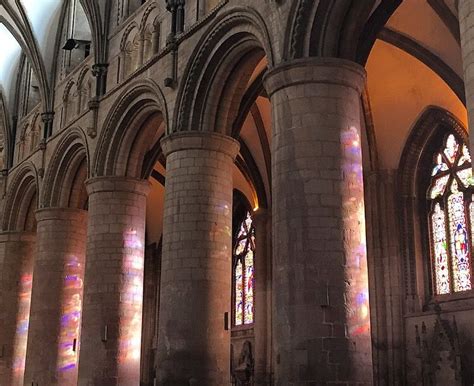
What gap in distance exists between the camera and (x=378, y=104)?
708 inches

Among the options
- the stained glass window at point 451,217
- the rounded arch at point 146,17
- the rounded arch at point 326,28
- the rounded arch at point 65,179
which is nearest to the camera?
the rounded arch at point 326,28

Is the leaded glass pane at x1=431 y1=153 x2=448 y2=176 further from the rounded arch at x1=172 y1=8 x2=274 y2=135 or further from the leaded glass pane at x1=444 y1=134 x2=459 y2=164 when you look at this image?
the rounded arch at x1=172 y1=8 x2=274 y2=135

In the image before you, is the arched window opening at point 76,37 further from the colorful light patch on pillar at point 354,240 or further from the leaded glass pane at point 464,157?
the colorful light patch on pillar at point 354,240

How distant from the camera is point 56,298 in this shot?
63.2ft

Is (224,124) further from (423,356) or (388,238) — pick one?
(423,356)

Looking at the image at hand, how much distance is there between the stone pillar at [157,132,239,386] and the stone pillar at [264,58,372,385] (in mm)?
2792

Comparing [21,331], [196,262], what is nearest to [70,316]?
[21,331]

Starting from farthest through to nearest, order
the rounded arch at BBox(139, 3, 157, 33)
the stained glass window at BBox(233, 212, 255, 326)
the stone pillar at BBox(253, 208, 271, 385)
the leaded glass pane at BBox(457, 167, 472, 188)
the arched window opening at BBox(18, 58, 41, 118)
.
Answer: the arched window opening at BBox(18, 58, 41, 118)
the stained glass window at BBox(233, 212, 255, 326)
the stone pillar at BBox(253, 208, 271, 385)
the rounded arch at BBox(139, 3, 157, 33)
the leaded glass pane at BBox(457, 167, 472, 188)

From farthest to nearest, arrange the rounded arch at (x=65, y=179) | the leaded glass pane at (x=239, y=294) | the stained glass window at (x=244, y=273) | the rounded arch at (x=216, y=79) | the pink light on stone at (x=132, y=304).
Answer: the leaded glass pane at (x=239, y=294)
the stained glass window at (x=244, y=273)
the rounded arch at (x=65, y=179)
the pink light on stone at (x=132, y=304)
the rounded arch at (x=216, y=79)

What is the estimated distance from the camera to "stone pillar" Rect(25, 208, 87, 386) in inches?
742

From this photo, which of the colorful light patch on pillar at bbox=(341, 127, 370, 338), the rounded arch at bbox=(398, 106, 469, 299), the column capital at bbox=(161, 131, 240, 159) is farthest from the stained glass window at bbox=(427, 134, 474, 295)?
the colorful light patch on pillar at bbox=(341, 127, 370, 338)

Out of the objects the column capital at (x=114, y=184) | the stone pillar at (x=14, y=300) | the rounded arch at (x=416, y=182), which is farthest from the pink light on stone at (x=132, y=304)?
the stone pillar at (x=14, y=300)

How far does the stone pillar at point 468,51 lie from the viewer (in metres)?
7.75

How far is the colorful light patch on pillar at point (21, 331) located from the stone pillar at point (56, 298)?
127 inches
